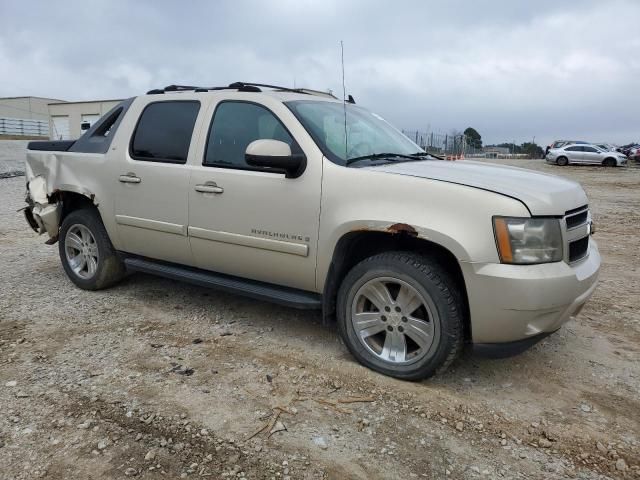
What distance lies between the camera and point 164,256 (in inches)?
179

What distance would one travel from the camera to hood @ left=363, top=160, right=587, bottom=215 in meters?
3.08

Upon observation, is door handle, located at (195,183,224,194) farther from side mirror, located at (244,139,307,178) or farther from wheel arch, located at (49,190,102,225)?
wheel arch, located at (49,190,102,225)

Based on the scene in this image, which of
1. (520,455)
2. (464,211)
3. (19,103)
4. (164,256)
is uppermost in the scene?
(19,103)

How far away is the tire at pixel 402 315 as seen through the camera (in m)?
3.21

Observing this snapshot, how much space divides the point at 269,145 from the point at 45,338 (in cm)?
227

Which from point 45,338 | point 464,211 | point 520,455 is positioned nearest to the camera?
point 520,455

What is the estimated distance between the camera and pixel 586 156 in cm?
3216

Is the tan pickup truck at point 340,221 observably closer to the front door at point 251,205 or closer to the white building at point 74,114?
the front door at point 251,205

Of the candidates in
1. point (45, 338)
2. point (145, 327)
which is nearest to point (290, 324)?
point (145, 327)

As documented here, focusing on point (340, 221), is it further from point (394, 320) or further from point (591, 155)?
point (591, 155)

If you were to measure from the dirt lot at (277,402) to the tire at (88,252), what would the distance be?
388 mm

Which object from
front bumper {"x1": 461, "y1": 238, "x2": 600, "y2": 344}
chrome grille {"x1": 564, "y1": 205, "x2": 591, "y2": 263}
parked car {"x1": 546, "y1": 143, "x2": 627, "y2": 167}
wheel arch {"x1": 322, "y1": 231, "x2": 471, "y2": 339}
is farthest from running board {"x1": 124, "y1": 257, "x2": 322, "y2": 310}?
parked car {"x1": 546, "y1": 143, "x2": 627, "y2": 167}

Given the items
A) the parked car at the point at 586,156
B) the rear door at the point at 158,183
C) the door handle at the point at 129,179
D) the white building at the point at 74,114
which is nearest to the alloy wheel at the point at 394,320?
the rear door at the point at 158,183

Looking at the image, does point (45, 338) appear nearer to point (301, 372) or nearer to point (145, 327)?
point (145, 327)
